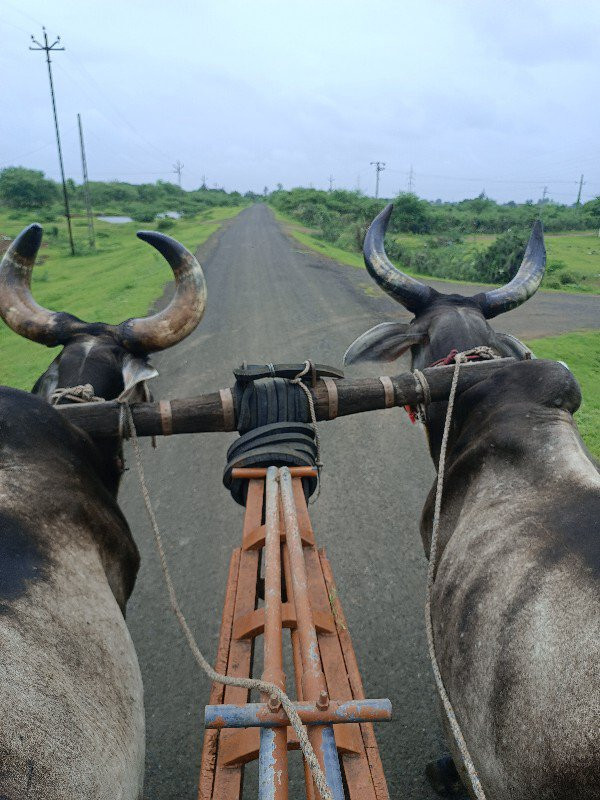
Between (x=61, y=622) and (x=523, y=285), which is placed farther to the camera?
(x=523, y=285)

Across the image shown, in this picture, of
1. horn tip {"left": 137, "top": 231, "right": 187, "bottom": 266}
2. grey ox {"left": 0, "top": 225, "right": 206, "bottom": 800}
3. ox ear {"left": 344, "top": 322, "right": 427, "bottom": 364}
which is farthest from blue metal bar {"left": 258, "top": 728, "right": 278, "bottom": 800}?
ox ear {"left": 344, "top": 322, "right": 427, "bottom": 364}

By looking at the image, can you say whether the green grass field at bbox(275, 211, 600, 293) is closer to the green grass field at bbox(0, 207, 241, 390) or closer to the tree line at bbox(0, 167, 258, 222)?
the green grass field at bbox(0, 207, 241, 390)

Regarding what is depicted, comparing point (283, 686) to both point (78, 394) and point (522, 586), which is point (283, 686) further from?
point (78, 394)

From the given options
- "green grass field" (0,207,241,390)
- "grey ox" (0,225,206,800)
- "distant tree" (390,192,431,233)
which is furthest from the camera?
"distant tree" (390,192,431,233)

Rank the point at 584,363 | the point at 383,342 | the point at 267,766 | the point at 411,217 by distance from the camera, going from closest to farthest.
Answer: the point at 267,766 < the point at 383,342 < the point at 584,363 < the point at 411,217

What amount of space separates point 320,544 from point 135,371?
7.09ft

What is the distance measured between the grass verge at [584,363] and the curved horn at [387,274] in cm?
294

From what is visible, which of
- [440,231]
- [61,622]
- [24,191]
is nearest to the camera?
[61,622]

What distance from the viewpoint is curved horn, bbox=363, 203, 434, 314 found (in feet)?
12.6

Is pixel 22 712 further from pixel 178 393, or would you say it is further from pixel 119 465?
pixel 178 393

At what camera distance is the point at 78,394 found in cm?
287

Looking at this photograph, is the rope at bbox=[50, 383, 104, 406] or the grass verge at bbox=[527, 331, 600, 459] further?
the grass verge at bbox=[527, 331, 600, 459]

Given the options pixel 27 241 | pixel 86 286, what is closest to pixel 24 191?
pixel 86 286

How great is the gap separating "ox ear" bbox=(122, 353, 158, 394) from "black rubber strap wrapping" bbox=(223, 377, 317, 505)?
0.55m
